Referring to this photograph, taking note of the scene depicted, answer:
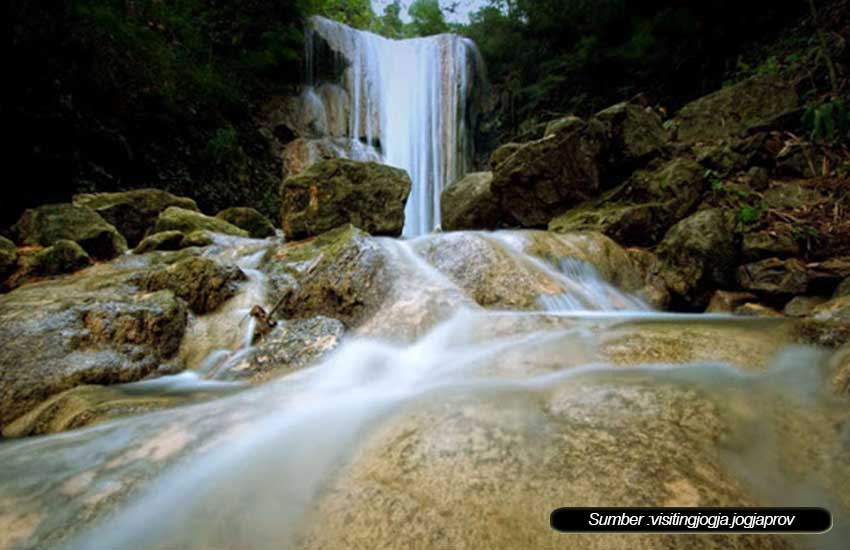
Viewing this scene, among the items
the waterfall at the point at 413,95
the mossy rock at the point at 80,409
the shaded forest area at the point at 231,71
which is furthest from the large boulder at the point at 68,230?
the waterfall at the point at 413,95

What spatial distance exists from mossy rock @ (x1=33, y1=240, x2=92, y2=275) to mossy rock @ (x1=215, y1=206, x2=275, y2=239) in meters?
3.57

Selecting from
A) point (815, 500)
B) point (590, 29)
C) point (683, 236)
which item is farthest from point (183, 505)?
point (590, 29)

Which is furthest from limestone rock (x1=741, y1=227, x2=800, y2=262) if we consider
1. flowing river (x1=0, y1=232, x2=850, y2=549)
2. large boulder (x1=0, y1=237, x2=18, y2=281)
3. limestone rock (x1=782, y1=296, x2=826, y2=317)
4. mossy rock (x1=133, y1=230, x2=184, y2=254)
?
large boulder (x1=0, y1=237, x2=18, y2=281)

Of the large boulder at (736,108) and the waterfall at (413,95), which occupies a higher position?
the waterfall at (413,95)

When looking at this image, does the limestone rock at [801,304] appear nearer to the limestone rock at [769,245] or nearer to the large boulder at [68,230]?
the limestone rock at [769,245]

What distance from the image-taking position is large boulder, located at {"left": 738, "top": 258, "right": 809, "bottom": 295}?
11.7 feet

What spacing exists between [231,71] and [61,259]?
9.09m

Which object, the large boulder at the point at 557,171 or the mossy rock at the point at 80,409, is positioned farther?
the large boulder at the point at 557,171

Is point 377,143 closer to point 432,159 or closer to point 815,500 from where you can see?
point 432,159

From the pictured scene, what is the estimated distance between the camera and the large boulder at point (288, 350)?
106 inches

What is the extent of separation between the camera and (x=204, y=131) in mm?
10156

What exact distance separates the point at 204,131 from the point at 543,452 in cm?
1182

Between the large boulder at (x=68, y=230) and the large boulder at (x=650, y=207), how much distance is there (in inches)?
258

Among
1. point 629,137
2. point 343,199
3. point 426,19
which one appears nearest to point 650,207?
point 629,137
